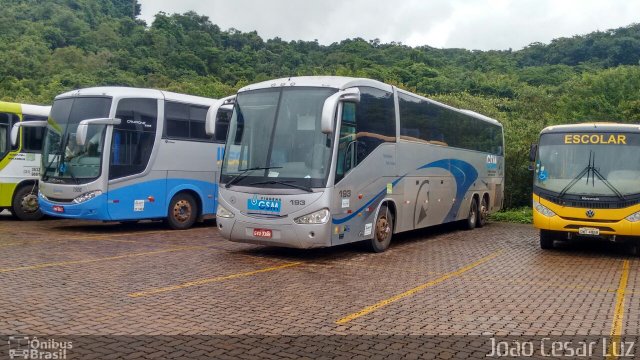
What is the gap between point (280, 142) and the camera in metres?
10.5

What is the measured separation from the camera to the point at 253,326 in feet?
21.0

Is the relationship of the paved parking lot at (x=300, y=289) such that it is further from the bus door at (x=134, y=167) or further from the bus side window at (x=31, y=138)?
the bus side window at (x=31, y=138)

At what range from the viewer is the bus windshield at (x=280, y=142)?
34.2 feet

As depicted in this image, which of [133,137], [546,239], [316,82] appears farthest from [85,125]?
[546,239]

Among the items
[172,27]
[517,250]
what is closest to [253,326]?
[517,250]

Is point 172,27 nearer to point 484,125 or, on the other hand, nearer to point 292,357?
point 484,125

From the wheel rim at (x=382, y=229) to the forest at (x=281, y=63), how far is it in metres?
16.0

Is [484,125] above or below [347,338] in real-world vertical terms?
above

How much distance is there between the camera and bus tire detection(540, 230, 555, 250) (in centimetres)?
1340

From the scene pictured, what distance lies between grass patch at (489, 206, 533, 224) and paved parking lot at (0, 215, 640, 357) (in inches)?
303

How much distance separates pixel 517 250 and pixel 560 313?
6645 millimetres

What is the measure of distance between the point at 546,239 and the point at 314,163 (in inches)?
259

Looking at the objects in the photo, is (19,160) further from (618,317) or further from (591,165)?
(618,317)

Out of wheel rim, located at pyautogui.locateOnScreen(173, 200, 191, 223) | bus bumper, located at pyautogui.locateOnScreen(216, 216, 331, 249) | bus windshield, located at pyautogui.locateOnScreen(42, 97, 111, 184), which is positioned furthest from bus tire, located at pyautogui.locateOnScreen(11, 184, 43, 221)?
bus bumper, located at pyautogui.locateOnScreen(216, 216, 331, 249)
